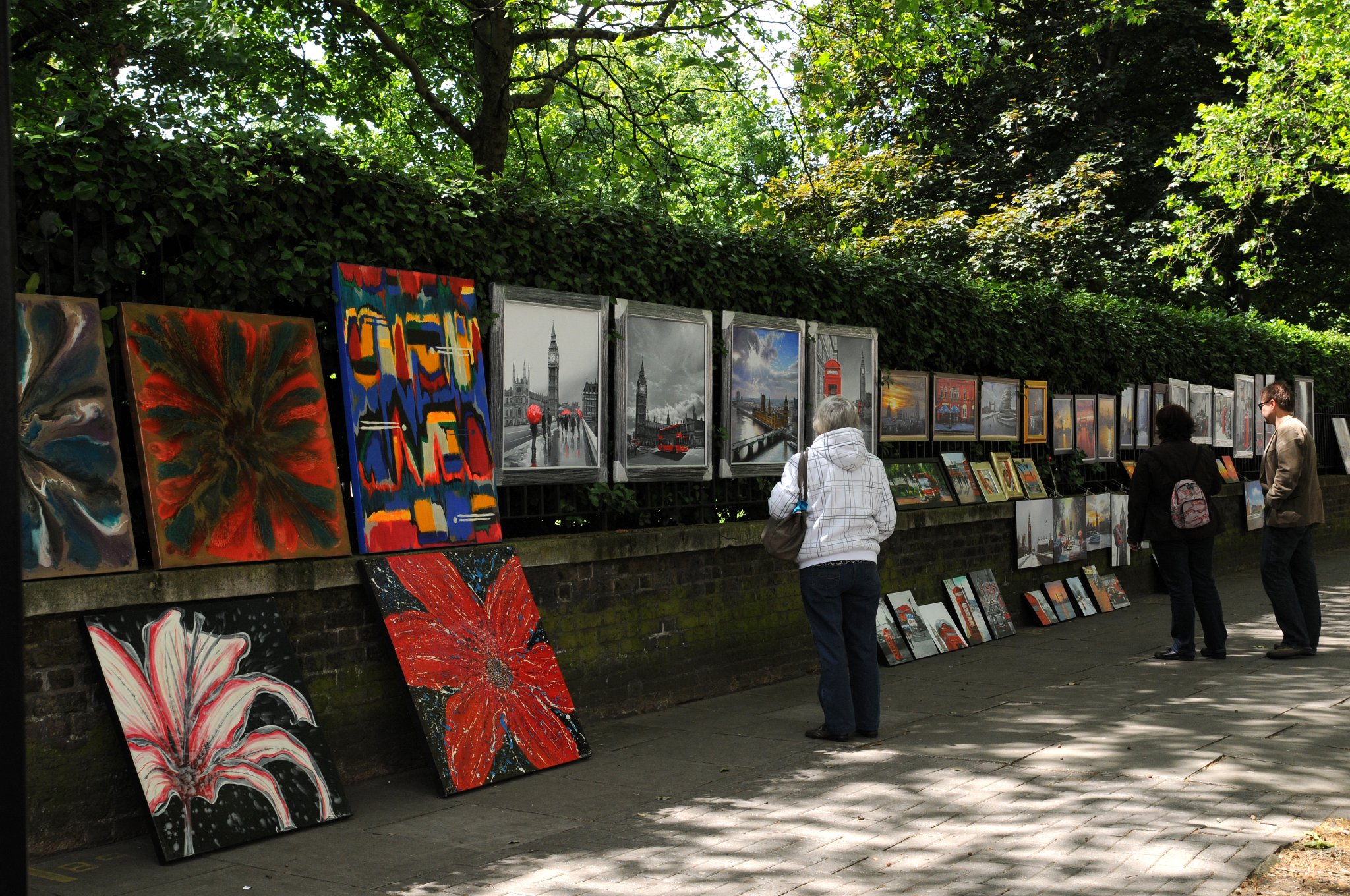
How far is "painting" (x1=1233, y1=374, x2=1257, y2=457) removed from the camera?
1886cm

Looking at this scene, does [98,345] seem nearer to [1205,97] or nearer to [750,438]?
[750,438]

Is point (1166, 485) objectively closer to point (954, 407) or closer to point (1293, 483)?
point (1293, 483)

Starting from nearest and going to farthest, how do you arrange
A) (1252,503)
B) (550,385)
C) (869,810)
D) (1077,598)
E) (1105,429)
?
(869,810)
(550,385)
(1077,598)
(1105,429)
(1252,503)

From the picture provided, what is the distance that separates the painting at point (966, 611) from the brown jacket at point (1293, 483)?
2718 mm

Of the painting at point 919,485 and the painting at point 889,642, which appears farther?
the painting at point 919,485

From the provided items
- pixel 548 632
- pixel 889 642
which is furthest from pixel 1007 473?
pixel 548 632

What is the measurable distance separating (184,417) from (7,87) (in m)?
3.78

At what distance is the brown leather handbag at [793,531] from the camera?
7.80 meters

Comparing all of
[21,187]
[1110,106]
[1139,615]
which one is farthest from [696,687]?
[1110,106]

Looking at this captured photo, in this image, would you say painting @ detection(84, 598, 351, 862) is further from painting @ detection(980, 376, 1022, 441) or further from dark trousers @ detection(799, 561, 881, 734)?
painting @ detection(980, 376, 1022, 441)

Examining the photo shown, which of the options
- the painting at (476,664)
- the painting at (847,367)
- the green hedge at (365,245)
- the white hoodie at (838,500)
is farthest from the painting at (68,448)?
the painting at (847,367)

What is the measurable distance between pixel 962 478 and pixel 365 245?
24.7ft

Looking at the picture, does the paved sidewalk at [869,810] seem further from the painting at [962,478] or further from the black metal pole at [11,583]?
the painting at [962,478]

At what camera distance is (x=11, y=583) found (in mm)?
2238
